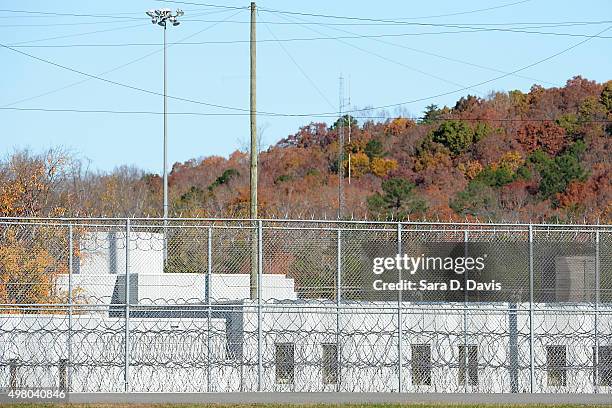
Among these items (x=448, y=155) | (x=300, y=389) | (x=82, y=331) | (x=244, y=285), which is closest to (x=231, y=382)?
(x=300, y=389)

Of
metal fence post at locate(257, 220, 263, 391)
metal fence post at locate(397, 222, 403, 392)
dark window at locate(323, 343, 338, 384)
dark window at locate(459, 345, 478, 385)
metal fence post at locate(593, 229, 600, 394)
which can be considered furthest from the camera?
dark window at locate(459, 345, 478, 385)

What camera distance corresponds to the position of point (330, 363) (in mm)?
15969

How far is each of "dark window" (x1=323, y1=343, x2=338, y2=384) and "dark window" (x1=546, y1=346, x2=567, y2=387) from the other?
342cm

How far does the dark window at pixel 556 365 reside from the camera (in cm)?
1633

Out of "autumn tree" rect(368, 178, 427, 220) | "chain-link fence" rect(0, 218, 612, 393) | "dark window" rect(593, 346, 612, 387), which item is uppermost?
"autumn tree" rect(368, 178, 427, 220)

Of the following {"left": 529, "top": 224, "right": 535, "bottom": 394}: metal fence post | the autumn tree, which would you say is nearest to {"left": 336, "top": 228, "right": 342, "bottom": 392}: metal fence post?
{"left": 529, "top": 224, "right": 535, "bottom": 394}: metal fence post

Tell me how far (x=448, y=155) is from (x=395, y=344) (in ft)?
145

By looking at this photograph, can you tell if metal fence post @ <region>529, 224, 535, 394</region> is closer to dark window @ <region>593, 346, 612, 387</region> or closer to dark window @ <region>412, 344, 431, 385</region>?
dark window @ <region>593, 346, 612, 387</region>

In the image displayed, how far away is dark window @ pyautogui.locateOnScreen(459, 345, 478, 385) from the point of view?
53.5ft

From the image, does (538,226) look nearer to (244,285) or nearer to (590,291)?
(590,291)

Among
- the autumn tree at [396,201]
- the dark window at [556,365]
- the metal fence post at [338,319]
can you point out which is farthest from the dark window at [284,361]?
the autumn tree at [396,201]

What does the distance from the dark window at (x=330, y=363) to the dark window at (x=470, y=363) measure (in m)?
2.05

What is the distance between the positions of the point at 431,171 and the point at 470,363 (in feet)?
136

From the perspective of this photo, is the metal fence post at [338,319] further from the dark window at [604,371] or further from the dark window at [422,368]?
the dark window at [604,371]
